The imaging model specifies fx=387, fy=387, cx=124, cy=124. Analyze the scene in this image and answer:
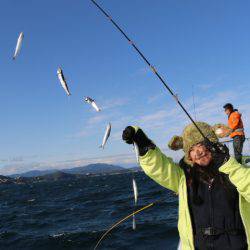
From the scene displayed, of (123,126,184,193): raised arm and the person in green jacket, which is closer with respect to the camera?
the person in green jacket

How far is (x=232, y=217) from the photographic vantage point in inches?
141

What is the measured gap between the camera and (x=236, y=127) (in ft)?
36.1

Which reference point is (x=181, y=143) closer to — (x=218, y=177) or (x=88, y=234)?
(x=218, y=177)

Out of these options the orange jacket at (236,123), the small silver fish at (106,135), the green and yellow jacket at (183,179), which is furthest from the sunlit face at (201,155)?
the orange jacket at (236,123)

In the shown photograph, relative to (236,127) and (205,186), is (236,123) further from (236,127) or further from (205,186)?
(205,186)

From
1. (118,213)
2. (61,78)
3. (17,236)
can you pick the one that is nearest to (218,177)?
(61,78)

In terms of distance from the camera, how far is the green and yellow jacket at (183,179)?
11.1ft

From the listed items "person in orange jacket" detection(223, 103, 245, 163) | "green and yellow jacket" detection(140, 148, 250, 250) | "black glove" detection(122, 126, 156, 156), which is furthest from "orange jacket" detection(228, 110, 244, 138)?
"black glove" detection(122, 126, 156, 156)

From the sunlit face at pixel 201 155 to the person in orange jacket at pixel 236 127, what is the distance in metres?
7.19

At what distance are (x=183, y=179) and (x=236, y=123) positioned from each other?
299 inches

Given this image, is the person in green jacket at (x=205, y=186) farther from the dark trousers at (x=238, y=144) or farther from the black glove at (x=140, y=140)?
the dark trousers at (x=238, y=144)

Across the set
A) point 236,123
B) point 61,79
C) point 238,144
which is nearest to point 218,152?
point 61,79

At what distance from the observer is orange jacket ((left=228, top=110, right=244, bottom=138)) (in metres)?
10.9

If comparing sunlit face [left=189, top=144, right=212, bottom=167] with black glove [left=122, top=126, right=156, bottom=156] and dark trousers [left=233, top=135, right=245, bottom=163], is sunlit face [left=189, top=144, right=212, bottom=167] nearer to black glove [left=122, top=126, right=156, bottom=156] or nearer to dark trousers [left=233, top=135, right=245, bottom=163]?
black glove [left=122, top=126, right=156, bottom=156]
